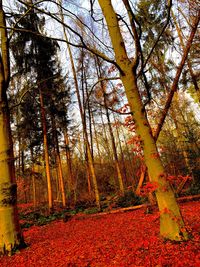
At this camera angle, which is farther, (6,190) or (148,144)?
(6,190)

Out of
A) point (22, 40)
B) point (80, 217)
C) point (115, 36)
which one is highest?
point (22, 40)

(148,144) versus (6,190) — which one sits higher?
(148,144)

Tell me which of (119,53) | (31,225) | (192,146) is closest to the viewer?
(119,53)

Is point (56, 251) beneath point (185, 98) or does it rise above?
beneath

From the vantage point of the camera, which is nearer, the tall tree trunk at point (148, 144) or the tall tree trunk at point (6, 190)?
the tall tree trunk at point (148, 144)

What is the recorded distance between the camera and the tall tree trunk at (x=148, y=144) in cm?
325

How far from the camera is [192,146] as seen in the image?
33.4 feet

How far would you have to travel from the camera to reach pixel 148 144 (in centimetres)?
355

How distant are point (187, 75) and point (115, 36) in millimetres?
9733

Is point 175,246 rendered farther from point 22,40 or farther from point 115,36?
point 22,40

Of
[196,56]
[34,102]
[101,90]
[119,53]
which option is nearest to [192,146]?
[196,56]

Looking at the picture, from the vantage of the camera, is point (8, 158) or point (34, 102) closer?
point (8, 158)

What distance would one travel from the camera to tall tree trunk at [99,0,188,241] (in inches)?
128

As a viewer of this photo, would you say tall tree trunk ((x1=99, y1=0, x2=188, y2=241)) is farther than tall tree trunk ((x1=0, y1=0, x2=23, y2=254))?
No
